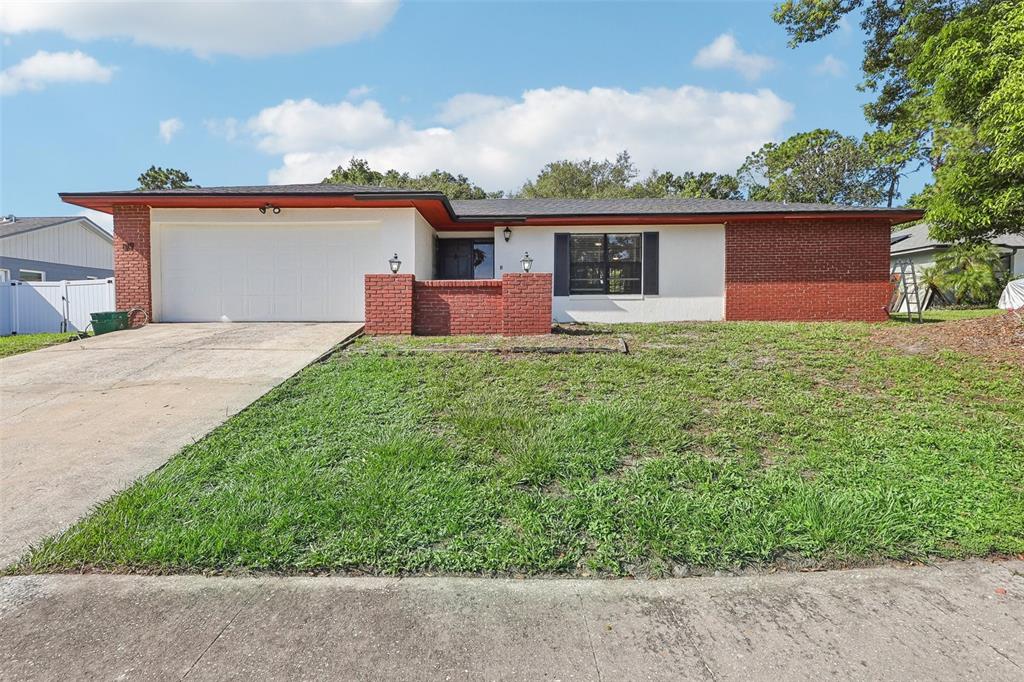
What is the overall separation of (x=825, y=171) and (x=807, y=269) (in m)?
25.9

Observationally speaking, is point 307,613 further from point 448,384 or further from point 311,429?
point 448,384

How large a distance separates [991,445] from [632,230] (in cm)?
941

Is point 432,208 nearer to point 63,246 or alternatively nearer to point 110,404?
point 110,404

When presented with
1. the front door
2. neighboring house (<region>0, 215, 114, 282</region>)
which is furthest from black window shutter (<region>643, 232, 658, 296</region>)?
neighboring house (<region>0, 215, 114, 282</region>)

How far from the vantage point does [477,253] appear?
46.6 feet

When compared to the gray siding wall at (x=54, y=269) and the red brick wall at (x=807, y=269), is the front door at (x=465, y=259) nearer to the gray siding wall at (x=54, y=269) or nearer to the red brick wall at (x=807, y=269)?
the red brick wall at (x=807, y=269)

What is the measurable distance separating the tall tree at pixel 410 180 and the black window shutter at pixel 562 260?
17163 mm

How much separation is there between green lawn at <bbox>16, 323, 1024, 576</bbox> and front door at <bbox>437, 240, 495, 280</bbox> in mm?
8411

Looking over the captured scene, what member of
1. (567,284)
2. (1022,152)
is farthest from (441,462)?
(567,284)

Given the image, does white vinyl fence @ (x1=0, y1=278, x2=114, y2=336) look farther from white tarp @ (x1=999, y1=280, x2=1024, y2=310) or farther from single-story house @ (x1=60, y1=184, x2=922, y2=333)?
white tarp @ (x1=999, y1=280, x2=1024, y2=310)

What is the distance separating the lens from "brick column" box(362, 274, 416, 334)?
30.0 ft

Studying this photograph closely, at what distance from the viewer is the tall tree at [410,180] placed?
30062 mm

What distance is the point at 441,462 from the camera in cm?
398

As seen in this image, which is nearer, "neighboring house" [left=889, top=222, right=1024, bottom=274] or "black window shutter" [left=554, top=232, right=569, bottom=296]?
"black window shutter" [left=554, top=232, right=569, bottom=296]
